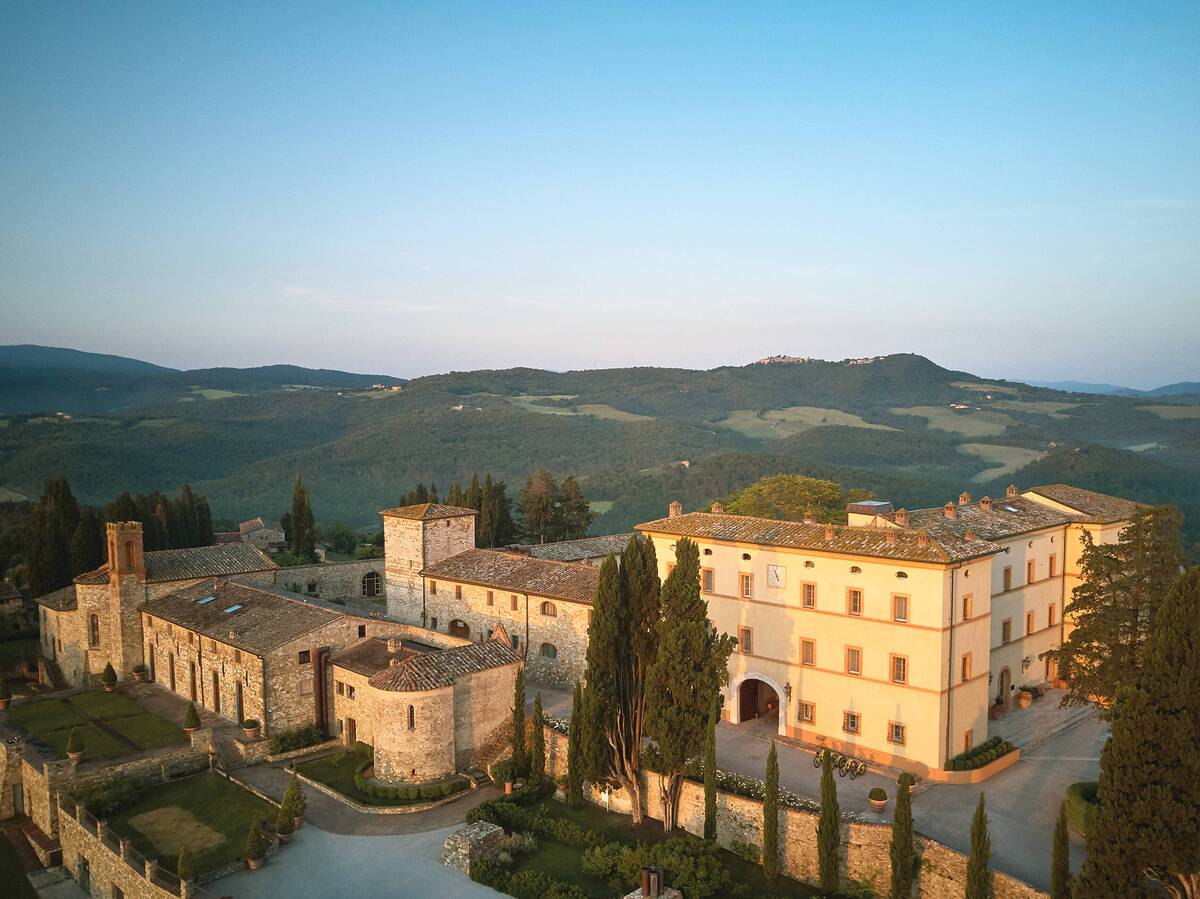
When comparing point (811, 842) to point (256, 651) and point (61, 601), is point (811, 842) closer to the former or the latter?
point (256, 651)

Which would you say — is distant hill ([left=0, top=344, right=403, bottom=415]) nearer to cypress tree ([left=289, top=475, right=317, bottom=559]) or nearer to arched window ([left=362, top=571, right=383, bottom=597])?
cypress tree ([left=289, top=475, right=317, bottom=559])

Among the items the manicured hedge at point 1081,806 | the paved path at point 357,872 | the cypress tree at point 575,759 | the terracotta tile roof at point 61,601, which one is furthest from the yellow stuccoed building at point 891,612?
the terracotta tile roof at point 61,601

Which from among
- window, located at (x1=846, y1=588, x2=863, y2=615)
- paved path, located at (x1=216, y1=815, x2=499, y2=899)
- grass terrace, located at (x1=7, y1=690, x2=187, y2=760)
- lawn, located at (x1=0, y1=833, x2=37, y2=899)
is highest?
window, located at (x1=846, y1=588, x2=863, y2=615)

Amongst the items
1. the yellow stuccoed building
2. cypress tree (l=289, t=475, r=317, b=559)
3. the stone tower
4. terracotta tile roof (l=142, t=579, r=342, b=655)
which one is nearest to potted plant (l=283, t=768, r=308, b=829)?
terracotta tile roof (l=142, t=579, r=342, b=655)

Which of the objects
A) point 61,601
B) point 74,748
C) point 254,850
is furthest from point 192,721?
point 61,601

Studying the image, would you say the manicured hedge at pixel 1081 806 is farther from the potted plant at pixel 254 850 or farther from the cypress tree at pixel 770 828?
the potted plant at pixel 254 850
